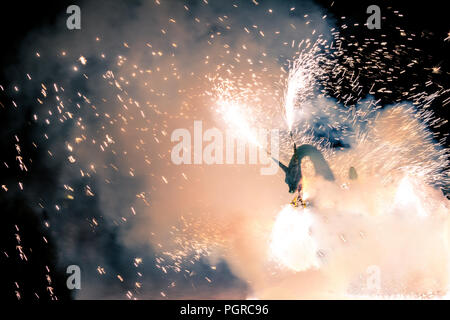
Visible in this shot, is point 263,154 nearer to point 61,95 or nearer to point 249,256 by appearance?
point 249,256

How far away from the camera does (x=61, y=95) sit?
6262 millimetres

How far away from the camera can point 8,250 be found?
21.4 ft

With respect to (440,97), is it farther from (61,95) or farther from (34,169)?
(34,169)

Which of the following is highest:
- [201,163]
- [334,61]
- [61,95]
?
[61,95]

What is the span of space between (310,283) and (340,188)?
2.61 meters

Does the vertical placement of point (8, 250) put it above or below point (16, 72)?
below

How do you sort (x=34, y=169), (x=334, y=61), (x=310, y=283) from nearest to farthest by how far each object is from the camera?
(x=334, y=61)
(x=310, y=283)
(x=34, y=169)

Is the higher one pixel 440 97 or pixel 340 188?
pixel 440 97
